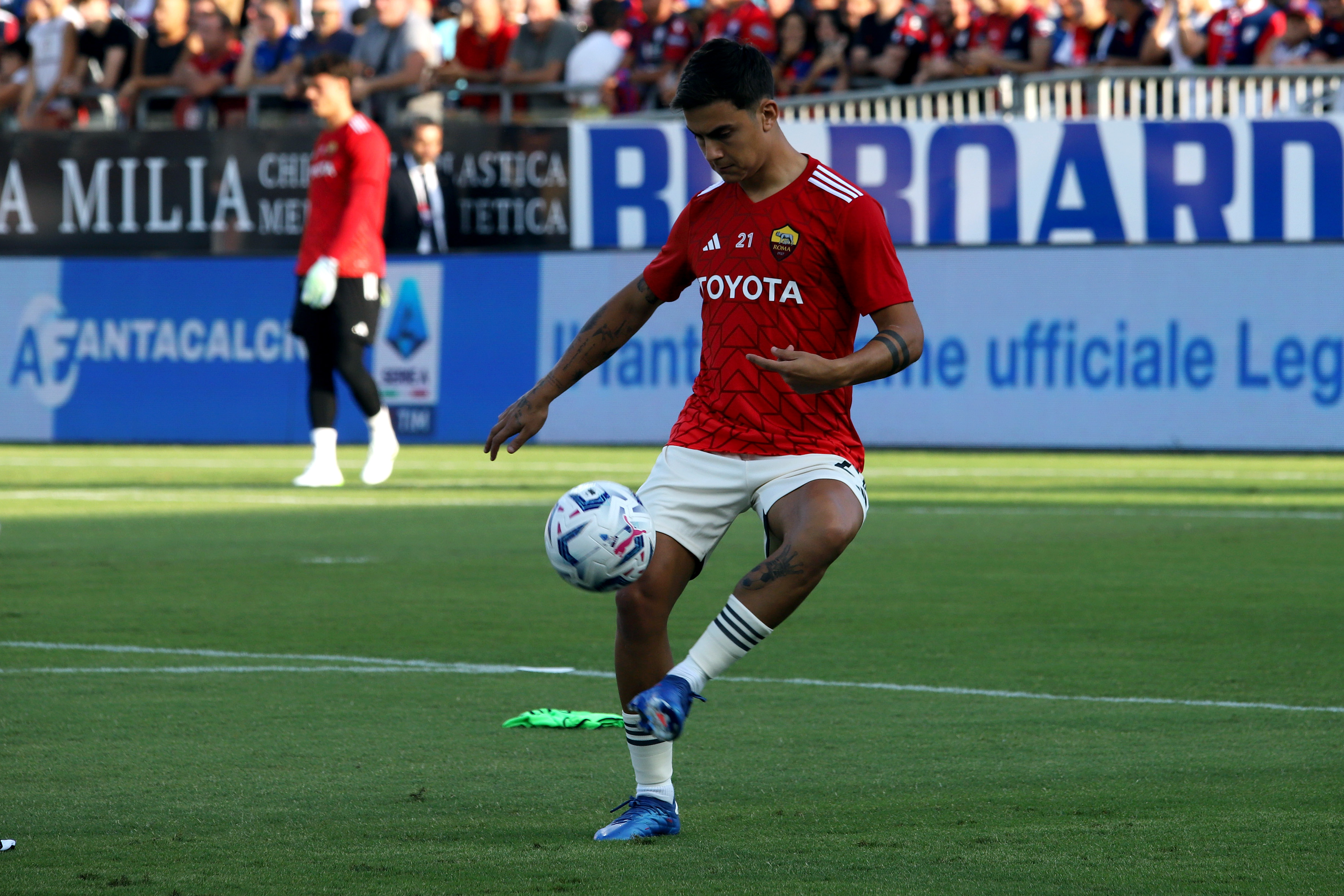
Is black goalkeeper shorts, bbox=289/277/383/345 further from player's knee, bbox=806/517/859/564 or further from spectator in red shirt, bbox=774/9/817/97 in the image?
player's knee, bbox=806/517/859/564

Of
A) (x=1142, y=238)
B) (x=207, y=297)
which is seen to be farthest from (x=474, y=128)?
(x=1142, y=238)

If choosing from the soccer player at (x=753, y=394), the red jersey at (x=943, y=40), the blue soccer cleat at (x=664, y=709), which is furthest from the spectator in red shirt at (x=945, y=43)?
the blue soccer cleat at (x=664, y=709)

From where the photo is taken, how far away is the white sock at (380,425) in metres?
13.6

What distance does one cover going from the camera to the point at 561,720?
19.7 ft

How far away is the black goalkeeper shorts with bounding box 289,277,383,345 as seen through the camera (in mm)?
13125

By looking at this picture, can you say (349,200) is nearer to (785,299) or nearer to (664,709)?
(785,299)

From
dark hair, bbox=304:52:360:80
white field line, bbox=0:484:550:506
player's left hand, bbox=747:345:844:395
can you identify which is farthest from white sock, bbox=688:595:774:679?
dark hair, bbox=304:52:360:80

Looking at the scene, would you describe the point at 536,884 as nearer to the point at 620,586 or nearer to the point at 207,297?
the point at 620,586

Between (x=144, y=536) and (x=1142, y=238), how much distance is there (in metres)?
9.85

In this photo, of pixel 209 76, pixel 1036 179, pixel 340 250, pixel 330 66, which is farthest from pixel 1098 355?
pixel 209 76

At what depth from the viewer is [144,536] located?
1124 centimetres

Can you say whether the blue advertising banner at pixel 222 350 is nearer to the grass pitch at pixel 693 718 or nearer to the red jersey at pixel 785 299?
the grass pitch at pixel 693 718

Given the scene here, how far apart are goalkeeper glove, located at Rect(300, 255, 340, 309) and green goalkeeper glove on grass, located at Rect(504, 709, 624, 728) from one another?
7239mm

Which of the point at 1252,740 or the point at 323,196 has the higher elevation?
the point at 323,196
